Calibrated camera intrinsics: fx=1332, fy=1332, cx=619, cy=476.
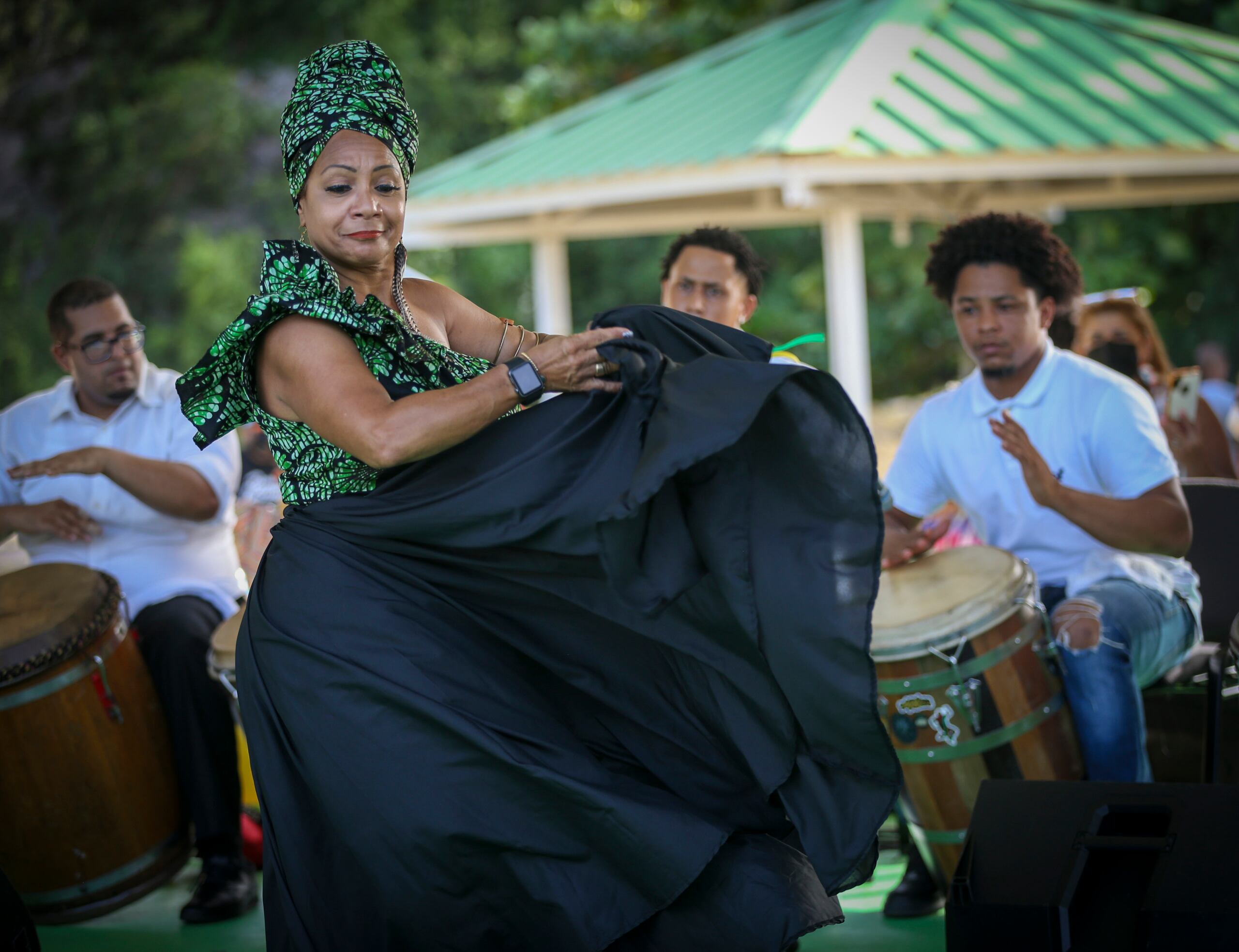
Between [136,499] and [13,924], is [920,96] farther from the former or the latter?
[13,924]

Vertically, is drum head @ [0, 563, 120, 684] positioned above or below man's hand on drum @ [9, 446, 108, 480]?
below

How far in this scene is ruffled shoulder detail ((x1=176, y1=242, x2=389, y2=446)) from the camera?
259 centimetres

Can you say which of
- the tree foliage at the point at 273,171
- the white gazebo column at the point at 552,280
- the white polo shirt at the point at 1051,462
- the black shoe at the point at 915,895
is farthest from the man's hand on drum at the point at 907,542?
the tree foliage at the point at 273,171

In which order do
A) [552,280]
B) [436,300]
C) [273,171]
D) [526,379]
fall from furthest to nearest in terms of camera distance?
[273,171] → [552,280] → [436,300] → [526,379]

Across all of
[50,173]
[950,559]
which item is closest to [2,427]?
[950,559]

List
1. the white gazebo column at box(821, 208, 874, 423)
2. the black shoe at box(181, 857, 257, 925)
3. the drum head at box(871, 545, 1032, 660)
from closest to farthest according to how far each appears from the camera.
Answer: the drum head at box(871, 545, 1032, 660), the black shoe at box(181, 857, 257, 925), the white gazebo column at box(821, 208, 874, 423)

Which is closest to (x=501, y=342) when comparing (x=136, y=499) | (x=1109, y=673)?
(x=1109, y=673)

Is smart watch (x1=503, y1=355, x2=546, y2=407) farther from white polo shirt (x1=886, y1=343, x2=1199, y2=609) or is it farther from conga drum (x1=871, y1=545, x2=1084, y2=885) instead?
white polo shirt (x1=886, y1=343, x2=1199, y2=609)

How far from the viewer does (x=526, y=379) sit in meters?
2.53

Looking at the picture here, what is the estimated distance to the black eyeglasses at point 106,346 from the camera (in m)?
4.72

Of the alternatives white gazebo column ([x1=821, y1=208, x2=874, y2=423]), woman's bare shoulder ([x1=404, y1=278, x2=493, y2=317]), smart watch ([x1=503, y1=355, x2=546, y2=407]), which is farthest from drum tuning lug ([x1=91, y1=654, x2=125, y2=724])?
white gazebo column ([x1=821, y1=208, x2=874, y2=423])

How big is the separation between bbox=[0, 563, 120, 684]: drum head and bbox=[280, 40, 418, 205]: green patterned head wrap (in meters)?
1.72

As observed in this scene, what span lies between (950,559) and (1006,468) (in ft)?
1.79

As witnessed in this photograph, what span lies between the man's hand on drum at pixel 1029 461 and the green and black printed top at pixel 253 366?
176 cm
